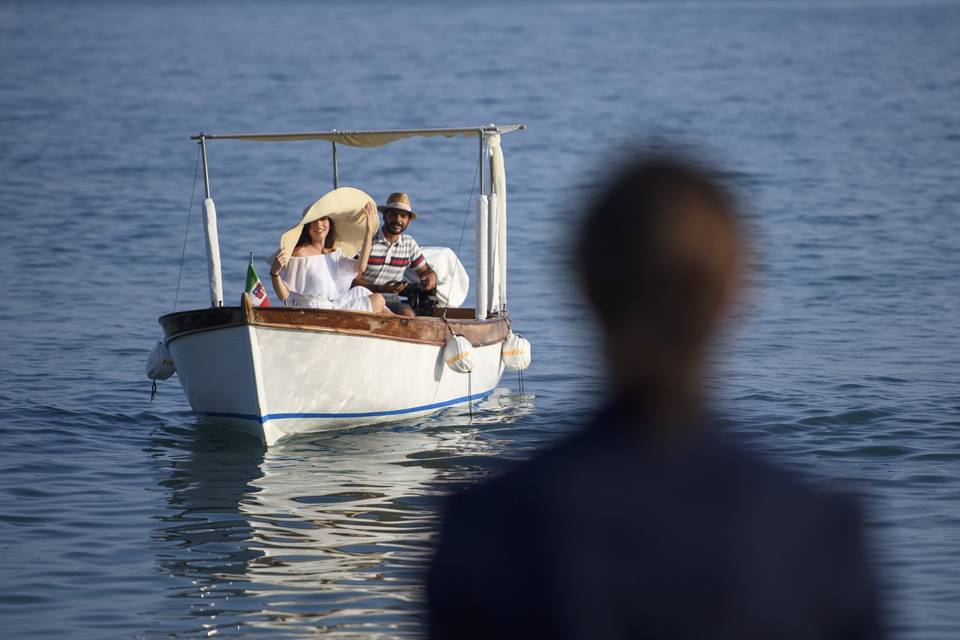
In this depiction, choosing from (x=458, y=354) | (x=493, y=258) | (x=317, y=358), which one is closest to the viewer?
(x=317, y=358)

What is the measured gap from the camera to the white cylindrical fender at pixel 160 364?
12.6 metres

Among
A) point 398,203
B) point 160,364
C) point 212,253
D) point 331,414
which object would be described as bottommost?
point 331,414

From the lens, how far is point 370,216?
12445 millimetres

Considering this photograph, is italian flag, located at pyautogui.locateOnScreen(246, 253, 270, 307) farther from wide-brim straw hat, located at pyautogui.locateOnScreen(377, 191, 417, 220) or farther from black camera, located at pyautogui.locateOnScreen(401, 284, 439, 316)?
black camera, located at pyautogui.locateOnScreen(401, 284, 439, 316)

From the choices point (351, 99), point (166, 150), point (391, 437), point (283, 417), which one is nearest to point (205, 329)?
point (283, 417)

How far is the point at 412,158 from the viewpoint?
145ft

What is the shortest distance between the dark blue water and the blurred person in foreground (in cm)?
10

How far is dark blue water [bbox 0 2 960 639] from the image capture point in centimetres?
834

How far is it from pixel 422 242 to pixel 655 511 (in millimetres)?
25484

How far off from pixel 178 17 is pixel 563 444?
11155cm

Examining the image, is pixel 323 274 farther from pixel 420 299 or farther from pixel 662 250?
pixel 662 250

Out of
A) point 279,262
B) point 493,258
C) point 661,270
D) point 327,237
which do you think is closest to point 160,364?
point 279,262

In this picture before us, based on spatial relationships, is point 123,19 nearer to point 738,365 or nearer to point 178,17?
point 178,17

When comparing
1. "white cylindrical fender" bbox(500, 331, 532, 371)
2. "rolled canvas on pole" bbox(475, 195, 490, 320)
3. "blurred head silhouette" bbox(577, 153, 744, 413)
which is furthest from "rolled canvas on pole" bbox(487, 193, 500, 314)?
"blurred head silhouette" bbox(577, 153, 744, 413)
